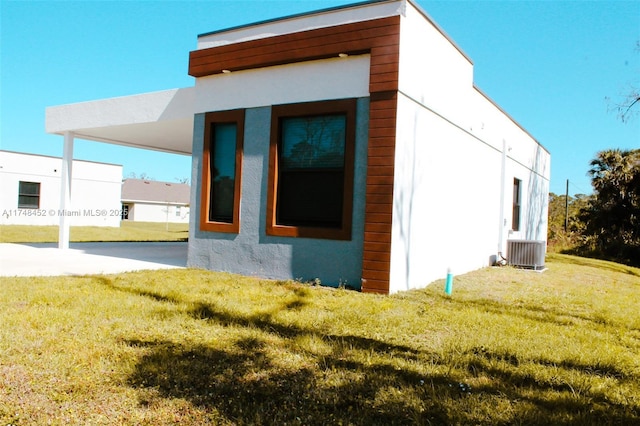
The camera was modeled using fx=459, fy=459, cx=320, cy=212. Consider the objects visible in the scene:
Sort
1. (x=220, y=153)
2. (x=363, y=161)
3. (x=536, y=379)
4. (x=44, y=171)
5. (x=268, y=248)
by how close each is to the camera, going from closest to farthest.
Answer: (x=536, y=379)
(x=363, y=161)
(x=268, y=248)
(x=220, y=153)
(x=44, y=171)

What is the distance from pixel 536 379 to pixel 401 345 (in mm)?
1225

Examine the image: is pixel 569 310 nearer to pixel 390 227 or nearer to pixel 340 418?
pixel 390 227

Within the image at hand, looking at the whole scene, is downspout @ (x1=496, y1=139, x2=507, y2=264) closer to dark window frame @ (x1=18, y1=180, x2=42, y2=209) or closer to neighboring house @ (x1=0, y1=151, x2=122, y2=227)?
neighboring house @ (x1=0, y1=151, x2=122, y2=227)

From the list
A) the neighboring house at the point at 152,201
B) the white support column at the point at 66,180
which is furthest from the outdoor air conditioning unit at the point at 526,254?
the neighboring house at the point at 152,201

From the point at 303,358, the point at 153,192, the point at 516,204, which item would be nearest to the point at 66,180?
the point at 303,358

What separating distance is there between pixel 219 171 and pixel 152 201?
46293mm

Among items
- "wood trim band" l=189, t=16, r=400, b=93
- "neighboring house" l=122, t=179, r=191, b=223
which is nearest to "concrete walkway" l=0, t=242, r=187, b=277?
"wood trim band" l=189, t=16, r=400, b=93

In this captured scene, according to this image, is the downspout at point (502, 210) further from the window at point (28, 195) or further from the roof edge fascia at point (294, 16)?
the window at point (28, 195)

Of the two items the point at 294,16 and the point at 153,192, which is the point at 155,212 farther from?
the point at 294,16

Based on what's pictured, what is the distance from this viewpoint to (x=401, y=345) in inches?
174

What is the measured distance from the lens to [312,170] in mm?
7777

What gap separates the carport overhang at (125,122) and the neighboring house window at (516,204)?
9750mm

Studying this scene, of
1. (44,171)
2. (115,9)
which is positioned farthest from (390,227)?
(44,171)

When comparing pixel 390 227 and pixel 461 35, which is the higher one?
pixel 461 35
